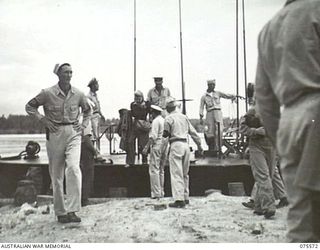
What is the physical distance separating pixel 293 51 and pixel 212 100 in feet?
13.4

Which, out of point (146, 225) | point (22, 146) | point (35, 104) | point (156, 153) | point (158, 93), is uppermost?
point (158, 93)

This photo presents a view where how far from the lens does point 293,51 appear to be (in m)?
1.19

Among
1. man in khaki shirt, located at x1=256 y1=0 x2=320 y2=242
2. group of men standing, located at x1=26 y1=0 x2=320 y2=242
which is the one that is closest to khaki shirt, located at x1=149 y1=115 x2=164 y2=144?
group of men standing, located at x1=26 y1=0 x2=320 y2=242

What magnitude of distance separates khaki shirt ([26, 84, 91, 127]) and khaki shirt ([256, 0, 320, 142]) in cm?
177

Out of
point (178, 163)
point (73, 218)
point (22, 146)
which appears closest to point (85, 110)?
point (73, 218)

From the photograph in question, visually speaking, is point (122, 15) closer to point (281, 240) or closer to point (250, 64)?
point (250, 64)

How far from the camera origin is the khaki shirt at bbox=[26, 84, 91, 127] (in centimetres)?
283

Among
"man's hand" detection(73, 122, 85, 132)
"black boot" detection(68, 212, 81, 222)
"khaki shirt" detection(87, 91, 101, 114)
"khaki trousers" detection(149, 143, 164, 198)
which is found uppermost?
"khaki shirt" detection(87, 91, 101, 114)

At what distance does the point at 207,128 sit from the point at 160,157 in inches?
58.8

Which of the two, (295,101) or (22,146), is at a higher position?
(295,101)

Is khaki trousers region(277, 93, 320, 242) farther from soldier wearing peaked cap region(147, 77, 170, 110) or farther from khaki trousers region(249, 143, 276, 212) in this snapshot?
soldier wearing peaked cap region(147, 77, 170, 110)

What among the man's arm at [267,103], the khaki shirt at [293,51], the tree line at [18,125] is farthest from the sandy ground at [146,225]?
the khaki shirt at [293,51]

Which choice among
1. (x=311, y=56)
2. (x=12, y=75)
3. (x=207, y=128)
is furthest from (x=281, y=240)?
(x=207, y=128)

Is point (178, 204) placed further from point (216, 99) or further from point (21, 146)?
point (21, 146)
